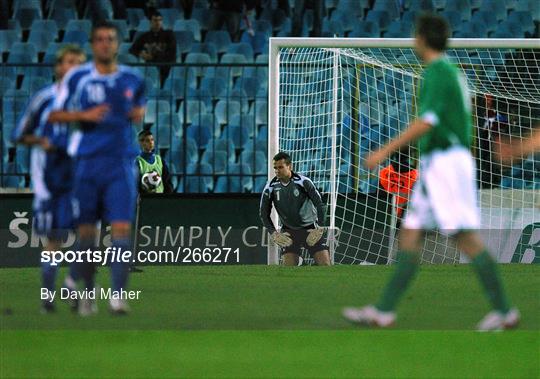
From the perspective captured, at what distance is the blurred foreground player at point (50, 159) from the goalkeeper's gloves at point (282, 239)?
571cm

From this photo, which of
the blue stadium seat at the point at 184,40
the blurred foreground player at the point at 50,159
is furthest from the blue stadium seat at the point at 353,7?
the blurred foreground player at the point at 50,159

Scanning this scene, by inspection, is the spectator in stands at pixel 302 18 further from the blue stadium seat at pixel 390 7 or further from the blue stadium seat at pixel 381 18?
the blue stadium seat at pixel 390 7

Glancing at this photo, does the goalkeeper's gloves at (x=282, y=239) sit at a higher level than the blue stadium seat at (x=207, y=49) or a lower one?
lower

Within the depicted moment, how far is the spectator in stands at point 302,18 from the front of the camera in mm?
18111

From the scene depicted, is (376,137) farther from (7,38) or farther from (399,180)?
(7,38)

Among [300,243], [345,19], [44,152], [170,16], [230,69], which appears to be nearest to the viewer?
[44,152]

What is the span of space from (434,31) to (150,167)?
22.7ft

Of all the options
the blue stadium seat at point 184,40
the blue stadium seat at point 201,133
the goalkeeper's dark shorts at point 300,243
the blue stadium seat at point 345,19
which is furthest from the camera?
the blue stadium seat at point 345,19

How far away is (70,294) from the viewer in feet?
26.2

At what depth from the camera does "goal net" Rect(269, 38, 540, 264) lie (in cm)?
1416

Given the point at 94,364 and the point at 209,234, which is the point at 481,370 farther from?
the point at 209,234

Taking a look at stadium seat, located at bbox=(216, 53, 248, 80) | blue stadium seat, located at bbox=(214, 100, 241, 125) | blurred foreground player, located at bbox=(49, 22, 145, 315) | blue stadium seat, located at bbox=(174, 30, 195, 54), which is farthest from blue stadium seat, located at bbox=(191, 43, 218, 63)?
blurred foreground player, located at bbox=(49, 22, 145, 315)


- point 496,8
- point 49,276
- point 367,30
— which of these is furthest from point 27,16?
point 49,276

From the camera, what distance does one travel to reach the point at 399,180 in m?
14.3
